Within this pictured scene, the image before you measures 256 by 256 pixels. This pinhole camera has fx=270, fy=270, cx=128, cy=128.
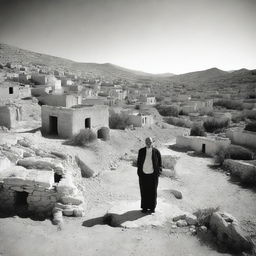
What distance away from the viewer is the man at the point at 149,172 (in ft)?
19.0

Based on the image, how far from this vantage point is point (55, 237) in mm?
4848

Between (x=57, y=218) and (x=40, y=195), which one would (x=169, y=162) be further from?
(x=57, y=218)

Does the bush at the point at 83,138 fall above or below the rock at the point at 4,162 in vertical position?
below

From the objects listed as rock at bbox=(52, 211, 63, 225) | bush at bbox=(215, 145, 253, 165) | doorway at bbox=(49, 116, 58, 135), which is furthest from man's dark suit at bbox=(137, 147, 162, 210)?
doorway at bbox=(49, 116, 58, 135)

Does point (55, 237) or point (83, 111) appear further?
point (83, 111)

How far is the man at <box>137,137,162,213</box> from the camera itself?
5793 mm

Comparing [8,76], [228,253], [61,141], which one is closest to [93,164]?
[61,141]

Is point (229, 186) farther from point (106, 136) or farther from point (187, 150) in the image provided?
point (106, 136)

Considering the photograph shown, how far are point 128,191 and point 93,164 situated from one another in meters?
3.08

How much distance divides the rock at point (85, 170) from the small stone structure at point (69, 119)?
3.46 meters

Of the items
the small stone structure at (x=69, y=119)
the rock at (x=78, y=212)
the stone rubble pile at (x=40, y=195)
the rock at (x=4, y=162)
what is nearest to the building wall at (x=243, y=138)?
the small stone structure at (x=69, y=119)

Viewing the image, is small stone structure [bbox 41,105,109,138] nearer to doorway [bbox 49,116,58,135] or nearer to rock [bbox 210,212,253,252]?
doorway [bbox 49,116,58,135]

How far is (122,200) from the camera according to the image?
8.43 meters

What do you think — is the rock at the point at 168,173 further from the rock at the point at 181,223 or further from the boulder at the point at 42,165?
the rock at the point at 181,223
